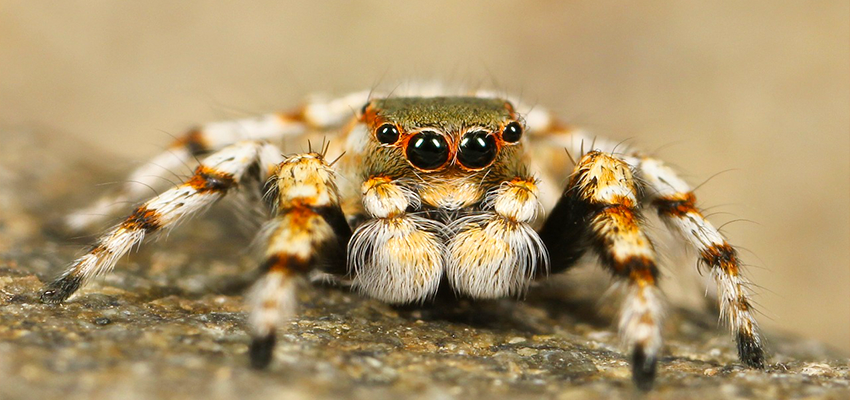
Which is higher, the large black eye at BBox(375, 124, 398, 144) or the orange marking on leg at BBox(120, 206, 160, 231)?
the large black eye at BBox(375, 124, 398, 144)

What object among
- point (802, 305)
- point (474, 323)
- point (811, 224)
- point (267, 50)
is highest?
point (267, 50)

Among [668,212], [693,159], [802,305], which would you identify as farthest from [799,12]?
[668,212]

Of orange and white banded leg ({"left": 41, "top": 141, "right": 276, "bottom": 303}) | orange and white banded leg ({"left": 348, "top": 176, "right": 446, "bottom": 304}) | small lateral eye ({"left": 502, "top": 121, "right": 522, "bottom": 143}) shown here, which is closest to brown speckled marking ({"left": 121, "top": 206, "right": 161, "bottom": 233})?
orange and white banded leg ({"left": 41, "top": 141, "right": 276, "bottom": 303})

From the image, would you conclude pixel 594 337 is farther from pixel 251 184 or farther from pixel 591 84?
pixel 591 84

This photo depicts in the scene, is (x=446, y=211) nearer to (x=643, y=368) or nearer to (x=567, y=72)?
(x=643, y=368)

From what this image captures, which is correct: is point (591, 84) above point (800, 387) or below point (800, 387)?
above

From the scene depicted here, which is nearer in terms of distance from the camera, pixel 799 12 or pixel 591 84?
pixel 799 12

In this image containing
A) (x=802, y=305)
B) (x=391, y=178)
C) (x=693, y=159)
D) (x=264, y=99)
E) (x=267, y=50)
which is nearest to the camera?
(x=391, y=178)

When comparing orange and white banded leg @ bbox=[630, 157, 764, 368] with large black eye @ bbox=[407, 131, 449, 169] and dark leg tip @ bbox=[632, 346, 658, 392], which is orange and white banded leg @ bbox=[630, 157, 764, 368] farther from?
large black eye @ bbox=[407, 131, 449, 169]
